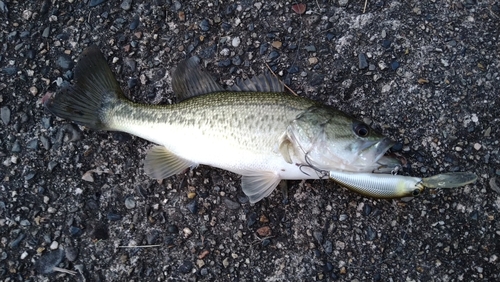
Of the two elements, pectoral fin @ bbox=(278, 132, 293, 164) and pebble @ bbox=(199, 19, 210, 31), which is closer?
pectoral fin @ bbox=(278, 132, 293, 164)

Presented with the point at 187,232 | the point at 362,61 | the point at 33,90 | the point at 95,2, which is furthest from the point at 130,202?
the point at 362,61

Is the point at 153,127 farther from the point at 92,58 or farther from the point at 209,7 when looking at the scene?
the point at 209,7

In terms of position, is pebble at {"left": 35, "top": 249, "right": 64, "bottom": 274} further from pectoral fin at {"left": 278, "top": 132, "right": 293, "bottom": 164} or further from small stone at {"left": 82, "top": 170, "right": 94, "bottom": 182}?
pectoral fin at {"left": 278, "top": 132, "right": 293, "bottom": 164}

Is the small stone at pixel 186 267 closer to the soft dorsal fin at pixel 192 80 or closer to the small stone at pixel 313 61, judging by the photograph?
the soft dorsal fin at pixel 192 80

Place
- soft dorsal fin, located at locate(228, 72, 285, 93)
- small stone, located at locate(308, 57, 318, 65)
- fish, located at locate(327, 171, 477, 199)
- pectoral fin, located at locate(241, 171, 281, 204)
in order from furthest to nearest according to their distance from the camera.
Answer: small stone, located at locate(308, 57, 318, 65) < soft dorsal fin, located at locate(228, 72, 285, 93) < pectoral fin, located at locate(241, 171, 281, 204) < fish, located at locate(327, 171, 477, 199)

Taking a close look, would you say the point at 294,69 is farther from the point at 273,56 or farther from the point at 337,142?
the point at 337,142

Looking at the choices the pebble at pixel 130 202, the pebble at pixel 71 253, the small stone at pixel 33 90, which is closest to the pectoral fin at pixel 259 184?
the pebble at pixel 130 202

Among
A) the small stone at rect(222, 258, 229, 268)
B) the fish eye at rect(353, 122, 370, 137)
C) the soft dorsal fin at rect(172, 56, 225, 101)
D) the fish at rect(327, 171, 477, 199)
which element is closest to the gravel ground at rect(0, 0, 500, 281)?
the small stone at rect(222, 258, 229, 268)

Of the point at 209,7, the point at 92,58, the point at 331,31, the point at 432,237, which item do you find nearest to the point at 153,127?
the point at 92,58
